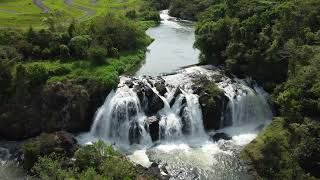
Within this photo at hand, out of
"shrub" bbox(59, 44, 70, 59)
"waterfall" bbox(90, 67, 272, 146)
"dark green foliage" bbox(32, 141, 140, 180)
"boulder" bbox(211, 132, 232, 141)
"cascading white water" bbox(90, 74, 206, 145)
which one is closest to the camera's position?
"dark green foliage" bbox(32, 141, 140, 180)

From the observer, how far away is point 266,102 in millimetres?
54531

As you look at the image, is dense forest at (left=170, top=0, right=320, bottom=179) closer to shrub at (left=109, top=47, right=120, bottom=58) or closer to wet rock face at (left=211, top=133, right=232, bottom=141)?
wet rock face at (left=211, top=133, right=232, bottom=141)

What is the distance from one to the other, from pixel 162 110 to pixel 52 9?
152 feet

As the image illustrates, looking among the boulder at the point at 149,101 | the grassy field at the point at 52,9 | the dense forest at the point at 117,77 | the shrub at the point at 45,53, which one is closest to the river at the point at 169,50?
the dense forest at the point at 117,77

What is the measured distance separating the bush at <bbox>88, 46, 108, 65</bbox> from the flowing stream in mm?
4688

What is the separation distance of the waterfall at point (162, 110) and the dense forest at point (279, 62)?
3195 millimetres

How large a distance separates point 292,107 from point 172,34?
4300 cm

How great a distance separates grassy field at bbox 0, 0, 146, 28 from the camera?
74562 millimetres

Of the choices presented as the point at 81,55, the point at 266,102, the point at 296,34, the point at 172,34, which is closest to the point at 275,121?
the point at 266,102

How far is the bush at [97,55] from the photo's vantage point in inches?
2245

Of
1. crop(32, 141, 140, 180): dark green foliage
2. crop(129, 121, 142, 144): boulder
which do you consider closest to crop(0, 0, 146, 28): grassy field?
crop(129, 121, 142, 144): boulder

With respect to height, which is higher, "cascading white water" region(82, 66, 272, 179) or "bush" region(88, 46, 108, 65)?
"bush" region(88, 46, 108, 65)

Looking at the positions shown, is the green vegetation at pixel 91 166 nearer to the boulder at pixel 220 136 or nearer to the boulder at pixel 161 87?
the boulder at pixel 220 136

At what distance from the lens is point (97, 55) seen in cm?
5719
